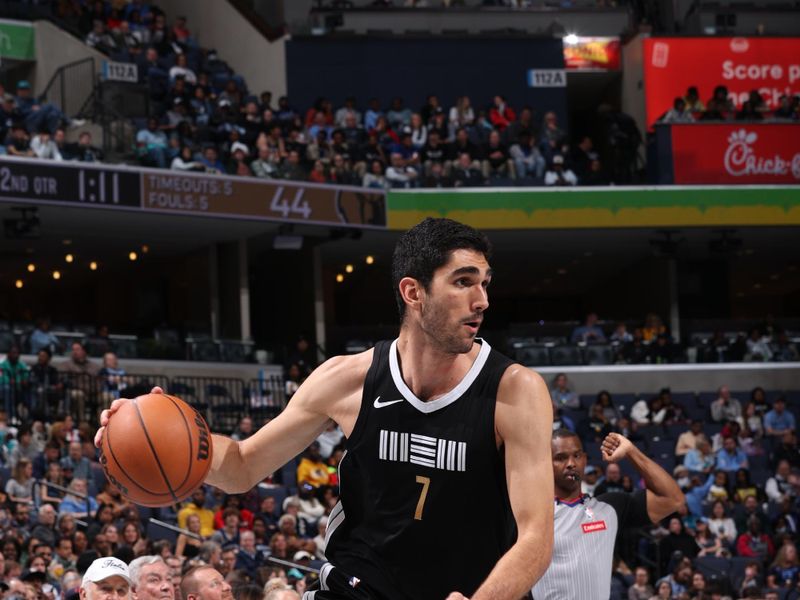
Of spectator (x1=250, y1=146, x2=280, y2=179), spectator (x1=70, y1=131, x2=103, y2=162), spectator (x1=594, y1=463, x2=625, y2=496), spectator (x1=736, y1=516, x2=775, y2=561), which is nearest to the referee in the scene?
spectator (x1=594, y1=463, x2=625, y2=496)

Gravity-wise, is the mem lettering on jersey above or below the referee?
above

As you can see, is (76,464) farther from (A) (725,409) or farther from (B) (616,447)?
(A) (725,409)

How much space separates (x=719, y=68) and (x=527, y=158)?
6503 mm

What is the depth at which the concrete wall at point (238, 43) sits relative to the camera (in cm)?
3095

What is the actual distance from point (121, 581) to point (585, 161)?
22112 mm

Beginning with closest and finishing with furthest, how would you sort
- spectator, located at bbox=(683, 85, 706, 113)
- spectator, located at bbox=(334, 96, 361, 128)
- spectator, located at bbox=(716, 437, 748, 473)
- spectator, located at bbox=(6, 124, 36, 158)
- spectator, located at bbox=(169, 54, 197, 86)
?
spectator, located at bbox=(716, 437, 748, 473) < spectator, located at bbox=(6, 124, 36, 158) < spectator, located at bbox=(169, 54, 197, 86) < spectator, located at bbox=(334, 96, 361, 128) < spectator, located at bbox=(683, 85, 706, 113)

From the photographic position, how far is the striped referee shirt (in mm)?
6820

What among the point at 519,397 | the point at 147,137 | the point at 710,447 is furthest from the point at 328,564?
the point at 147,137

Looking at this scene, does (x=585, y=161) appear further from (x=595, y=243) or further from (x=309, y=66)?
(x=309, y=66)

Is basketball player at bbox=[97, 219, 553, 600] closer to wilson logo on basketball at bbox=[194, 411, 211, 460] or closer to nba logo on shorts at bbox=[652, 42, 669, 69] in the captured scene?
wilson logo on basketball at bbox=[194, 411, 211, 460]

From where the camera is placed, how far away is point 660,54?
31078mm

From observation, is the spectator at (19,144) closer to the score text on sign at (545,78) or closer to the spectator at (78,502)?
the spectator at (78,502)

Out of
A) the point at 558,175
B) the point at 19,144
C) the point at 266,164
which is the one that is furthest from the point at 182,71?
the point at 558,175

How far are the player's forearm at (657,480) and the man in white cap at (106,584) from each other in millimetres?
2784
